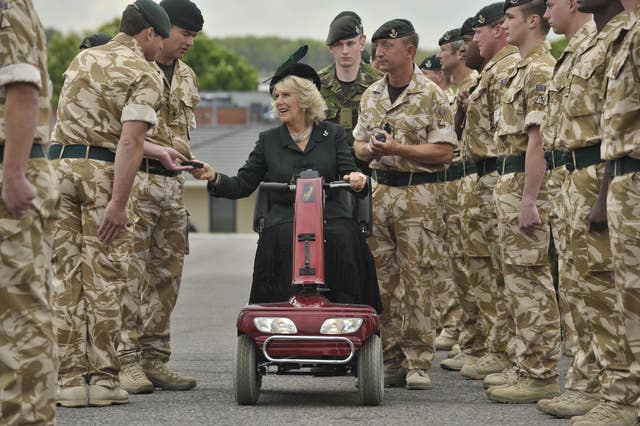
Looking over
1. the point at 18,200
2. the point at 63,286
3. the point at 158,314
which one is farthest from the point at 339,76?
the point at 18,200

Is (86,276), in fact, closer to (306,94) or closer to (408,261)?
(306,94)

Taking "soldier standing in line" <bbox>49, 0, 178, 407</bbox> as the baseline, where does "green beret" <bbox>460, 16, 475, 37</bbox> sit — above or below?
above

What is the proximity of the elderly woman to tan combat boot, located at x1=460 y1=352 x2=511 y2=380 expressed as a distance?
150 cm

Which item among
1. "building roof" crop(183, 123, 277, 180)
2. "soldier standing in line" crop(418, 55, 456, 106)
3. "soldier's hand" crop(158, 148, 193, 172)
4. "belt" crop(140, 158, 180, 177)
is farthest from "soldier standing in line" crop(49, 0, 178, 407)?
"building roof" crop(183, 123, 277, 180)

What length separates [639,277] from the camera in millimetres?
6262

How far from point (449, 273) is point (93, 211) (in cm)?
503

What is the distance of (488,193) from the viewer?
9.66 meters

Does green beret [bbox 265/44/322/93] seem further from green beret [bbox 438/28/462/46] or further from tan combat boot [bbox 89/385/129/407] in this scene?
green beret [bbox 438/28/462/46]

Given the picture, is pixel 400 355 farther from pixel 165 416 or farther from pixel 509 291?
pixel 165 416

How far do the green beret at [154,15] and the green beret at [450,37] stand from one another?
166 inches

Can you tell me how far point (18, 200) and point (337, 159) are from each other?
4.03 m

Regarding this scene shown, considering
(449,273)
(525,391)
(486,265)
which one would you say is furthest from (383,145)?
(449,273)

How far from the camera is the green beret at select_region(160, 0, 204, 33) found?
9359 millimetres

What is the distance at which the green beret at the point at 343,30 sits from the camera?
1064cm
